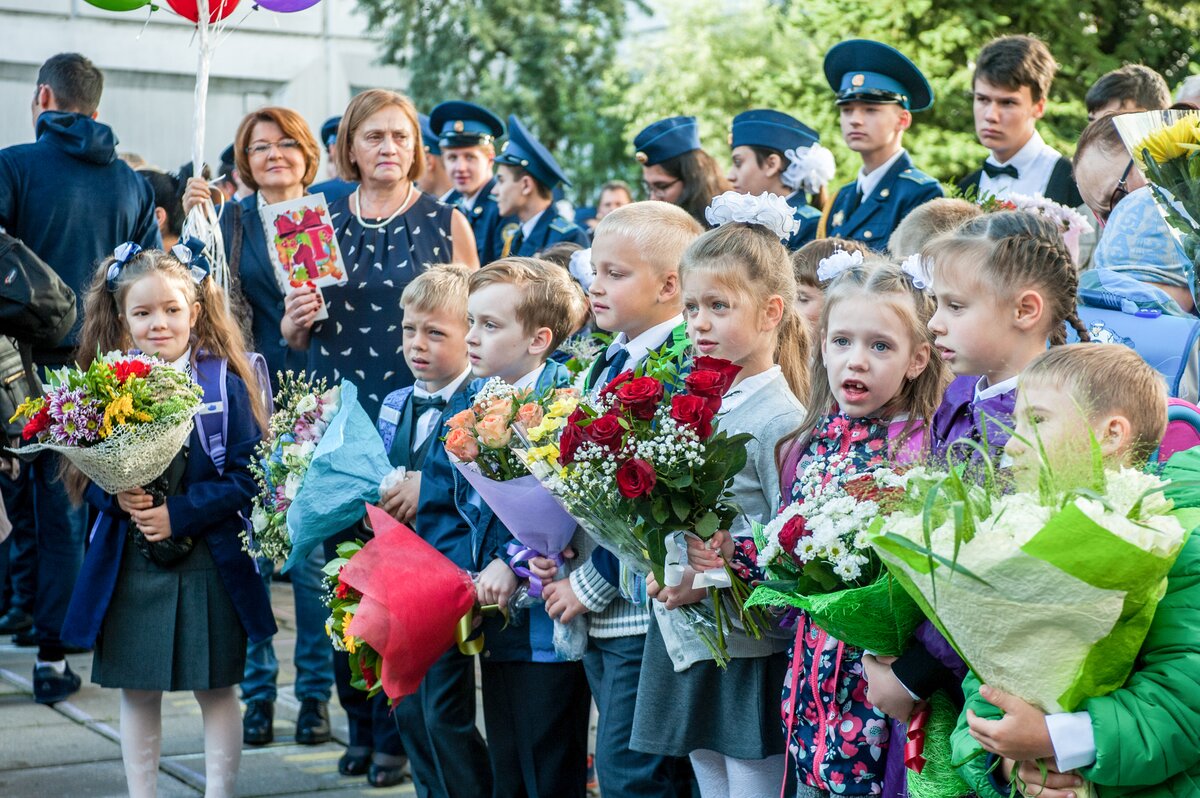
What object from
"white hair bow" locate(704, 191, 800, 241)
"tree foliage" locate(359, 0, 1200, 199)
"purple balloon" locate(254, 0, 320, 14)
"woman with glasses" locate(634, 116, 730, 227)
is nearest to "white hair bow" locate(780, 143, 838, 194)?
"woman with glasses" locate(634, 116, 730, 227)

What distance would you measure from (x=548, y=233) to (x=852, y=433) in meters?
4.35

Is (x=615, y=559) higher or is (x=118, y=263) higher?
(x=118, y=263)

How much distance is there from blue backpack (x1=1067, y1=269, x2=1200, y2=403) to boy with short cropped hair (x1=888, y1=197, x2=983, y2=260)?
1.92 ft

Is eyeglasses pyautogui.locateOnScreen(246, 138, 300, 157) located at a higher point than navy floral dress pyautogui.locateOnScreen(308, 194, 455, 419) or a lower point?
higher

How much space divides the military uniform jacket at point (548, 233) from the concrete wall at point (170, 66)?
1005cm

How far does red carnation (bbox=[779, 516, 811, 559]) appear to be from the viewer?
286cm

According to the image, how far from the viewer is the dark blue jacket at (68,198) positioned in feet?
21.9

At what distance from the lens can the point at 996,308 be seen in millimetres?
3166

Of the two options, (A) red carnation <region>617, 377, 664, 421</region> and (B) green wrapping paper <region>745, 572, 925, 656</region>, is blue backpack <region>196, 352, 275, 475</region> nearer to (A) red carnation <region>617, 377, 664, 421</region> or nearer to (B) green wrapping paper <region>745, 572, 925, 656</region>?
(A) red carnation <region>617, 377, 664, 421</region>

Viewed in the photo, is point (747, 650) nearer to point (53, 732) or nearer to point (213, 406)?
point (213, 406)

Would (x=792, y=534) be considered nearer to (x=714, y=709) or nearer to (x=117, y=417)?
(x=714, y=709)

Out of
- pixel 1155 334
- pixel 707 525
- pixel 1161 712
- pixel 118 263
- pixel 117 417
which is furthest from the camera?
pixel 118 263

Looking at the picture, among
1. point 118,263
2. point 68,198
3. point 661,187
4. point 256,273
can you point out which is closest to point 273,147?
point 256,273

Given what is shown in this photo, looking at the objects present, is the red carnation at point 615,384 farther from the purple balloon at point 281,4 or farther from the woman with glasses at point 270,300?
the purple balloon at point 281,4
